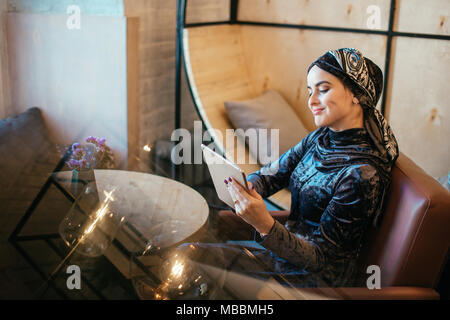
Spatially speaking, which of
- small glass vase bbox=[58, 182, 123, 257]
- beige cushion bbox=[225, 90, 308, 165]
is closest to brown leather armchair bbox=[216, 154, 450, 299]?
small glass vase bbox=[58, 182, 123, 257]

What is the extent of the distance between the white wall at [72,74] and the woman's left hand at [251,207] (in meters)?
1.56

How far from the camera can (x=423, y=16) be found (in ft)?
7.88

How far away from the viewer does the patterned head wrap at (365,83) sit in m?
1.34

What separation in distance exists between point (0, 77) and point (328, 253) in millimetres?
2372

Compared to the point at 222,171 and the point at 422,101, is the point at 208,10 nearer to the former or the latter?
the point at 422,101

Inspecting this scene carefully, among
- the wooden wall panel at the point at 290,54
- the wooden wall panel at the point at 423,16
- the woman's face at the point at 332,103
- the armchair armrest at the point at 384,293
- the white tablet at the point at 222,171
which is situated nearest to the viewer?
the armchair armrest at the point at 384,293

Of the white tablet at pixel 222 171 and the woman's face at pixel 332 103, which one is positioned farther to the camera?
the woman's face at pixel 332 103

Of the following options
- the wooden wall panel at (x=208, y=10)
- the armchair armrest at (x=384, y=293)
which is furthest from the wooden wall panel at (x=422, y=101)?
the armchair armrest at (x=384, y=293)

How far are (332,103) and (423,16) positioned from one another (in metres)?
1.37

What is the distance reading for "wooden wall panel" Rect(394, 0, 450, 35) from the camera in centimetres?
233

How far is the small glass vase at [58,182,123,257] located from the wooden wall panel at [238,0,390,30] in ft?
6.11

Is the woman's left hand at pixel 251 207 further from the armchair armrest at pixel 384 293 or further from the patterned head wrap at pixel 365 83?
the patterned head wrap at pixel 365 83

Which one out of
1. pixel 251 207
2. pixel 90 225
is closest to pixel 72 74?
pixel 90 225
